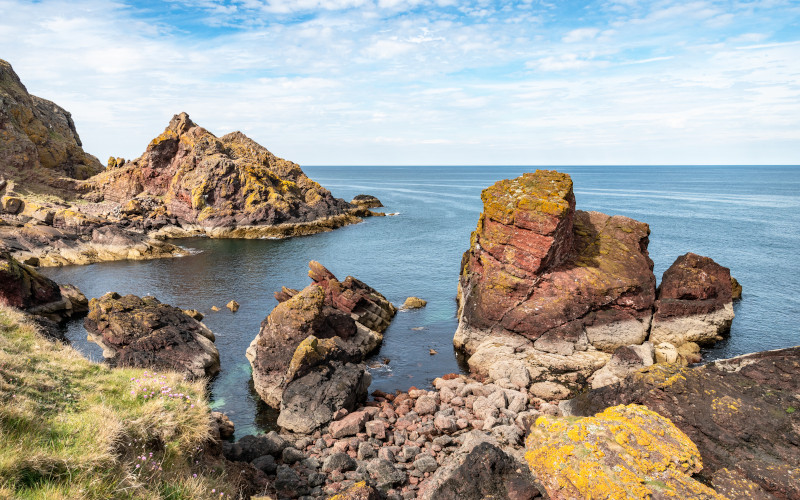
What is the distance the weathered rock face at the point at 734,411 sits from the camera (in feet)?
41.7

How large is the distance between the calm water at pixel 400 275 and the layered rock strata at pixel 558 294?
3.54 meters

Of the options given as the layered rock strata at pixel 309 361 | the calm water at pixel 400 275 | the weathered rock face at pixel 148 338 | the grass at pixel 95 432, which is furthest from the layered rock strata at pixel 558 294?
the grass at pixel 95 432

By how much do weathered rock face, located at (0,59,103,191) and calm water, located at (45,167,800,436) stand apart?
31886 mm

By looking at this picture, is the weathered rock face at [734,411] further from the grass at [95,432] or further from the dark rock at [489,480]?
the grass at [95,432]

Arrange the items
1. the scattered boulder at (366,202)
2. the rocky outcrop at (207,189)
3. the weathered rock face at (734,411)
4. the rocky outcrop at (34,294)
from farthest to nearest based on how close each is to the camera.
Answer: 1. the scattered boulder at (366,202)
2. the rocky outcrop at (207,189)
3. the rocky outcrop at (34,294)
4. the weathered rock face at (734,411)

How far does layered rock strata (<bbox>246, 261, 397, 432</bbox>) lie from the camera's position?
24.0 m

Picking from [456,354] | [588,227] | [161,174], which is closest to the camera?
[456,354]

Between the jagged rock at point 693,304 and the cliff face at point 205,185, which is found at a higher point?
the cliff face at point 205,185

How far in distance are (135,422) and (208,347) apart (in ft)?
71.9

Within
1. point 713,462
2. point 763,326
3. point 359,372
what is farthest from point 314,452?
point 763,326

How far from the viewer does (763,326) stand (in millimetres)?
37750

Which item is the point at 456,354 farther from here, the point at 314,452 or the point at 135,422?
the point at 135,422

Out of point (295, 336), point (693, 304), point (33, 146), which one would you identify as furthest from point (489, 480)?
point (33, 146)

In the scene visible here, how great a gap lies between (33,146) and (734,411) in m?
107
